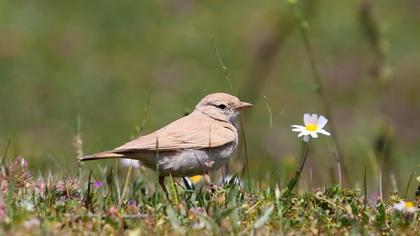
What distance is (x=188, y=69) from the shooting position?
16.0 metres

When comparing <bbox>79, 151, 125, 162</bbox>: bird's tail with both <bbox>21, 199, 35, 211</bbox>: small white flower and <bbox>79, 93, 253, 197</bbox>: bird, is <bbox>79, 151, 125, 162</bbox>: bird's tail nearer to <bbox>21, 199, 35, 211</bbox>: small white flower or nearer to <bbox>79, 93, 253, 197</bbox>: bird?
<bbox>79, 93, 253, 197</bbox>: bird

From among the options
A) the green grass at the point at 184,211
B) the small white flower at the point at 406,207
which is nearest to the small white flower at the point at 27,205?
the green grass at the point at 184,211

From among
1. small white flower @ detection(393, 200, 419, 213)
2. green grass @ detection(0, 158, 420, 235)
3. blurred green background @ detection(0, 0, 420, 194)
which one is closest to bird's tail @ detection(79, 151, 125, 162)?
green grass @ detection(0, 158, 420, 235)

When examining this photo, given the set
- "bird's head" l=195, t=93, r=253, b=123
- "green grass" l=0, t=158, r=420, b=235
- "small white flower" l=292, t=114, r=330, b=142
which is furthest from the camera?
"bird's head" l=195, t=93, r=253, b=123

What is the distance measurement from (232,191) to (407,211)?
1.17m

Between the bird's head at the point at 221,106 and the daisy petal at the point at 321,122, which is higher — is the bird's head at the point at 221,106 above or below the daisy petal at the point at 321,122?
above

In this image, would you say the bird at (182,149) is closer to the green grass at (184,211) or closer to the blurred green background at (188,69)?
the green grass at (184,211)

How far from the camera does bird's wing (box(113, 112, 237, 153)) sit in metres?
6.65

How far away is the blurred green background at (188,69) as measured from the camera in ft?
46.7

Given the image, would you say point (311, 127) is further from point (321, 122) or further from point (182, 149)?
point (182, 149)

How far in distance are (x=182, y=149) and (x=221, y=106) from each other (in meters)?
1.17

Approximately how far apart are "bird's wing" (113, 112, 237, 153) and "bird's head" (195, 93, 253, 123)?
341 mm

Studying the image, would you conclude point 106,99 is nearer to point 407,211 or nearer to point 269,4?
point 269,4

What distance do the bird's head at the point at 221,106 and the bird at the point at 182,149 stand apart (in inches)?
18.3
